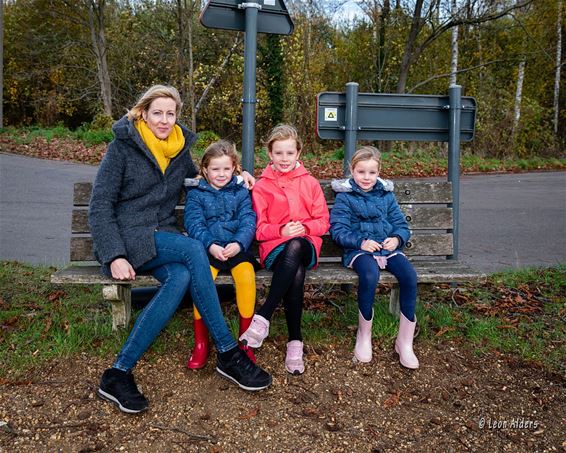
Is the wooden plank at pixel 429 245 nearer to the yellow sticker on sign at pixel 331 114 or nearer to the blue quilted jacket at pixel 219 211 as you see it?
the yellow sticker on sign at pixel 331 114

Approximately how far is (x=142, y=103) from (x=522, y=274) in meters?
3.91

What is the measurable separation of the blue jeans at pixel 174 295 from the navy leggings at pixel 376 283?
33.7 inches

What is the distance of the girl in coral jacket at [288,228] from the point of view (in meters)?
3.46

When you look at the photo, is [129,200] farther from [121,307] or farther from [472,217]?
[472,217]

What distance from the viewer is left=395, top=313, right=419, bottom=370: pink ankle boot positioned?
355 centimetres

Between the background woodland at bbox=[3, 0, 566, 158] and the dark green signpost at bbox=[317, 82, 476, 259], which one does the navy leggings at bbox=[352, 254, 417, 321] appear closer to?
the dark green signpost at bbox=[317, 82, 476, 259]

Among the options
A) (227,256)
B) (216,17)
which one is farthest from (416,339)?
(216,17)

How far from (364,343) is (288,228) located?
0.85 meters

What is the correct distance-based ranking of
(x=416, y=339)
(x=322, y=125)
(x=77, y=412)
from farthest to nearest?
1. (x=322, y=125)
2. (x=416, y=339)
3. (x=77, y=412)

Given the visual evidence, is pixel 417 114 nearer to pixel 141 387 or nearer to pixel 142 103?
pixel 142 103

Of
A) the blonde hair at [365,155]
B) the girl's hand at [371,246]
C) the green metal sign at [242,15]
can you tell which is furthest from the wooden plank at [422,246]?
the green metal sign at [242,15]

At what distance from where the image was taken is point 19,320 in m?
4.10

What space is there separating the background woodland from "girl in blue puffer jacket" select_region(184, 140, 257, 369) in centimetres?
1286

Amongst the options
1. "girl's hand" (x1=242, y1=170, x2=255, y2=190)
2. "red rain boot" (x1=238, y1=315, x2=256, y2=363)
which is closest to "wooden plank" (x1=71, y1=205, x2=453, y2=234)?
"girl's hand" (x1=242, y1=170, x2=255, y2=190)
